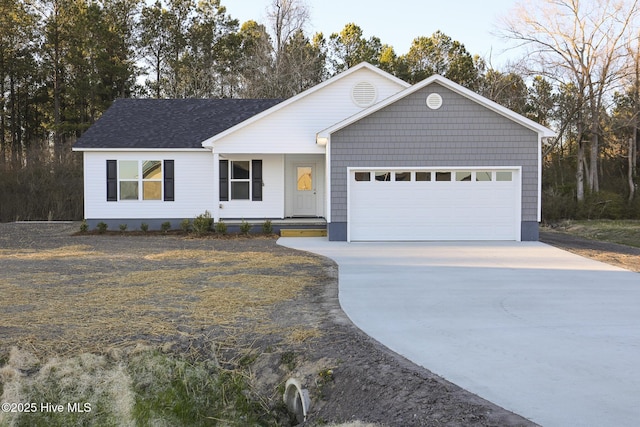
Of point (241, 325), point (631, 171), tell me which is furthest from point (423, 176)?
point (631, 171)

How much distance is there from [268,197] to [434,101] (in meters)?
6.59

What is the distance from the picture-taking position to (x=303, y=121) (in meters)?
18.3

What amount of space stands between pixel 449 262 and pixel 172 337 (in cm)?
695

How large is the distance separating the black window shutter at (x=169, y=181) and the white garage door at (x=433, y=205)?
6.66 m

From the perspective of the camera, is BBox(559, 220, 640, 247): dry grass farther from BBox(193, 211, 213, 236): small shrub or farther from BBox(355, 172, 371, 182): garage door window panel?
BBox(193, 211, 213, 236): small shrub

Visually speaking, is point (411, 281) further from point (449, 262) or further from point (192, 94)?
point (192, 94)

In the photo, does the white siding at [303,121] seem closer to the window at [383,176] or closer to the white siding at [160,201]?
the white siding at [160,201]

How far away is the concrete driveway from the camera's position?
4262 mm

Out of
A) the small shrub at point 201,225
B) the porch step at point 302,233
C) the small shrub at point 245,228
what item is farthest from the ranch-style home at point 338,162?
the small shrub at point 245,228

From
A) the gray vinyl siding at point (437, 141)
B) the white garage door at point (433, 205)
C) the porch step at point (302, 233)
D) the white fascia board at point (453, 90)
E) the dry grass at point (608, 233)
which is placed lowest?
the dry grass at point (608, 233)

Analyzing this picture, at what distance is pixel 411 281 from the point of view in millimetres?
9414

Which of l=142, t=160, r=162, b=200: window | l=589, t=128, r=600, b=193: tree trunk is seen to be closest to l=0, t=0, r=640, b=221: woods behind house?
l=589, t=128, r=600, b=193: tree trunk

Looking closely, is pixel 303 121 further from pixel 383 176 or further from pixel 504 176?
pixel 504 176

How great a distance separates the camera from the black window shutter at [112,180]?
19094 mm
